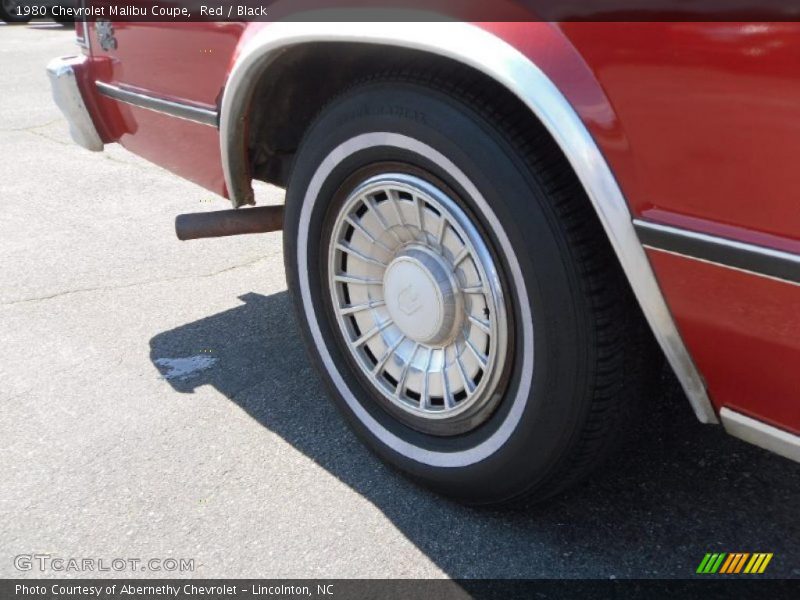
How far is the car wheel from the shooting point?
47.5 feet

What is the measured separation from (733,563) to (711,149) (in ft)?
3.42

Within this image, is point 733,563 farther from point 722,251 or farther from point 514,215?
point 514,215

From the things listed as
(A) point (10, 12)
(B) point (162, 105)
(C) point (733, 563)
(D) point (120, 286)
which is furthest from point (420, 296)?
(A) point (10, 12)

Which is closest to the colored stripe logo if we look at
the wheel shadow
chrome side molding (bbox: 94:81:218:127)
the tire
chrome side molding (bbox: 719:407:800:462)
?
the wheel shadow

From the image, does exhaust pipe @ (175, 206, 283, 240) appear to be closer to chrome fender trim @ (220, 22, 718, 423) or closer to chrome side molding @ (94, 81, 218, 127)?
chrome side molding @ (94, 81, 218, 127)

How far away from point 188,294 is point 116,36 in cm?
111

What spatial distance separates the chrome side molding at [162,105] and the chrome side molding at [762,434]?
5.43 ft

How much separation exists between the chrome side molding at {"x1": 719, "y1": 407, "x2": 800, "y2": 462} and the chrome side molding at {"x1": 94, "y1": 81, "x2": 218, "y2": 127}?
65.2 inches

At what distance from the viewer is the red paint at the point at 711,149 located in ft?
4.48

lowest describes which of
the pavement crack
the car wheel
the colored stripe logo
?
the car wheel

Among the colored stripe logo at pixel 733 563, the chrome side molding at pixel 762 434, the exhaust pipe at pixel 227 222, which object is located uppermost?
the chrome side molding at pixel 762 434

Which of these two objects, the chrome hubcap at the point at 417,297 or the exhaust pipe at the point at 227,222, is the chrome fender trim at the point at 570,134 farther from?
the exhaust pipe at the point at 227,222

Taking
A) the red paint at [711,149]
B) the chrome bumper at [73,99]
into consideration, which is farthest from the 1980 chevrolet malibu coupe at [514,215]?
the chrome bumper at [73,99]

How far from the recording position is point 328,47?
7.34 ft
